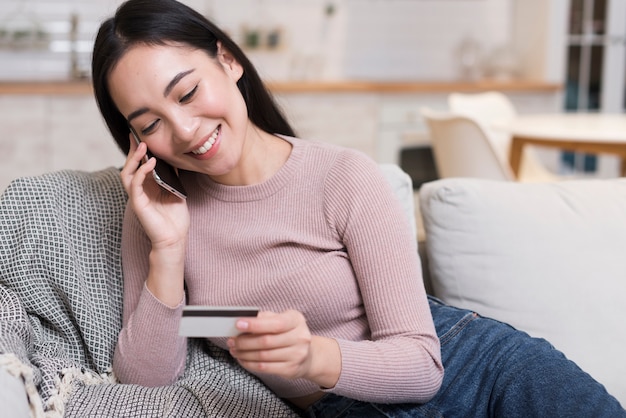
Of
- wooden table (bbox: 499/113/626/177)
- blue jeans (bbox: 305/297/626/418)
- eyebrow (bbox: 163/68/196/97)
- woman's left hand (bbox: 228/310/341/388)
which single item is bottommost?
wooden table (bbox: 499/113/626/177)

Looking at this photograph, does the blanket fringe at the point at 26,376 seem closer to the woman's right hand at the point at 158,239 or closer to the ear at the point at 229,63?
the woman's right hand at the point at 158,239

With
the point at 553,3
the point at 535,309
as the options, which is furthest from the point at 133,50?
the point at 553,3

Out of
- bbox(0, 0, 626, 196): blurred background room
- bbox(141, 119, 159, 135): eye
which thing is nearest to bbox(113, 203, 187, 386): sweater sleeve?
bbox(141, 119, 159, 135): eye

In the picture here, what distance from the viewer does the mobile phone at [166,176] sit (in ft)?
4.58

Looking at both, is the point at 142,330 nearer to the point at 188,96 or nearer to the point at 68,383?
the point at 68,383

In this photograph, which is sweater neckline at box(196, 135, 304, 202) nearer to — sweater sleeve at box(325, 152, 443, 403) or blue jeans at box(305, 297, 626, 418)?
sweater sleeve at box(325, 152, 443, 403)

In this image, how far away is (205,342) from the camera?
1.59 meters

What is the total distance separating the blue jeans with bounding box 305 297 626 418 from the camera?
1.27 m

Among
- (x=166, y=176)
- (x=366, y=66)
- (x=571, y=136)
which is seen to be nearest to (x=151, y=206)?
(x=166, y=176)

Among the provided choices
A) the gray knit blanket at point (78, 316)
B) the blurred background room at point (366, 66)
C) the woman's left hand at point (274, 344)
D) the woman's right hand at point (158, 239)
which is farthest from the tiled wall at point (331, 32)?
the woman's left hand at point (274, 344)

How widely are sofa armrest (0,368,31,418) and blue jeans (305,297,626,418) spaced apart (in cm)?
49

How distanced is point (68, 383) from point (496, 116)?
309cm

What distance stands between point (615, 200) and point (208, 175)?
33.7 inches

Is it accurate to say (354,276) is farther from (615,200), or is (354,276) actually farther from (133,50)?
(615,200)
